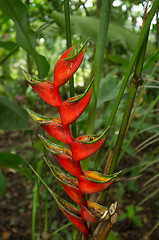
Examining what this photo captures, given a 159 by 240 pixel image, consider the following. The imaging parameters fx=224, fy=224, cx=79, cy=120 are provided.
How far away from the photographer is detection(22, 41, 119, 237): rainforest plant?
0.99ft

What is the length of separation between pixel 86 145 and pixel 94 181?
0.18 feet

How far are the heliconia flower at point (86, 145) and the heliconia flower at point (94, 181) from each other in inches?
1.3

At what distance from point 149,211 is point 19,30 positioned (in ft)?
3.68

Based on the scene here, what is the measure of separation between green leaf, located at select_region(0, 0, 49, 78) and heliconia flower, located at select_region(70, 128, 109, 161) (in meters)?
0.28

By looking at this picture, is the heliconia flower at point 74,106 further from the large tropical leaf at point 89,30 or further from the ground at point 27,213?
the ground at point 27,213

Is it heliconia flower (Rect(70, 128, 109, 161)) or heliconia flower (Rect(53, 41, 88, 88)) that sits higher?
heliconia flower (Rect(53, 41, 88, 88))

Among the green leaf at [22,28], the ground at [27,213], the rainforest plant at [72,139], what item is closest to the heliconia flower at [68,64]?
the rainforest plant at [72,139]

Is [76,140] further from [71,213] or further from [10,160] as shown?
[10,160]

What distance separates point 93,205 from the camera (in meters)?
0.36

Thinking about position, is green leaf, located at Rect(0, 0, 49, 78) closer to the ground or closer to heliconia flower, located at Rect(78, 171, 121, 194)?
heliconia flower, located at Rect(78, 171, 121, 194)

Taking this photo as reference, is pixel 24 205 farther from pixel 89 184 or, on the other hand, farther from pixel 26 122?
pixel 89 184

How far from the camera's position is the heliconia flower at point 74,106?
0.30 meters

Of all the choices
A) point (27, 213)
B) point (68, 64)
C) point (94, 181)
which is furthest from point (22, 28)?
point (27, 213)

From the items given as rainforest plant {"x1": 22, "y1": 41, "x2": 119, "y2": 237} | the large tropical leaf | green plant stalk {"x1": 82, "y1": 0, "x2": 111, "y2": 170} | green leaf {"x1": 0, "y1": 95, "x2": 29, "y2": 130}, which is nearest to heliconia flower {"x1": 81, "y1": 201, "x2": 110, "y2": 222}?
rainforest plant {"x1": 22, "y1": 41, "x2": 119, "y2": 237}
